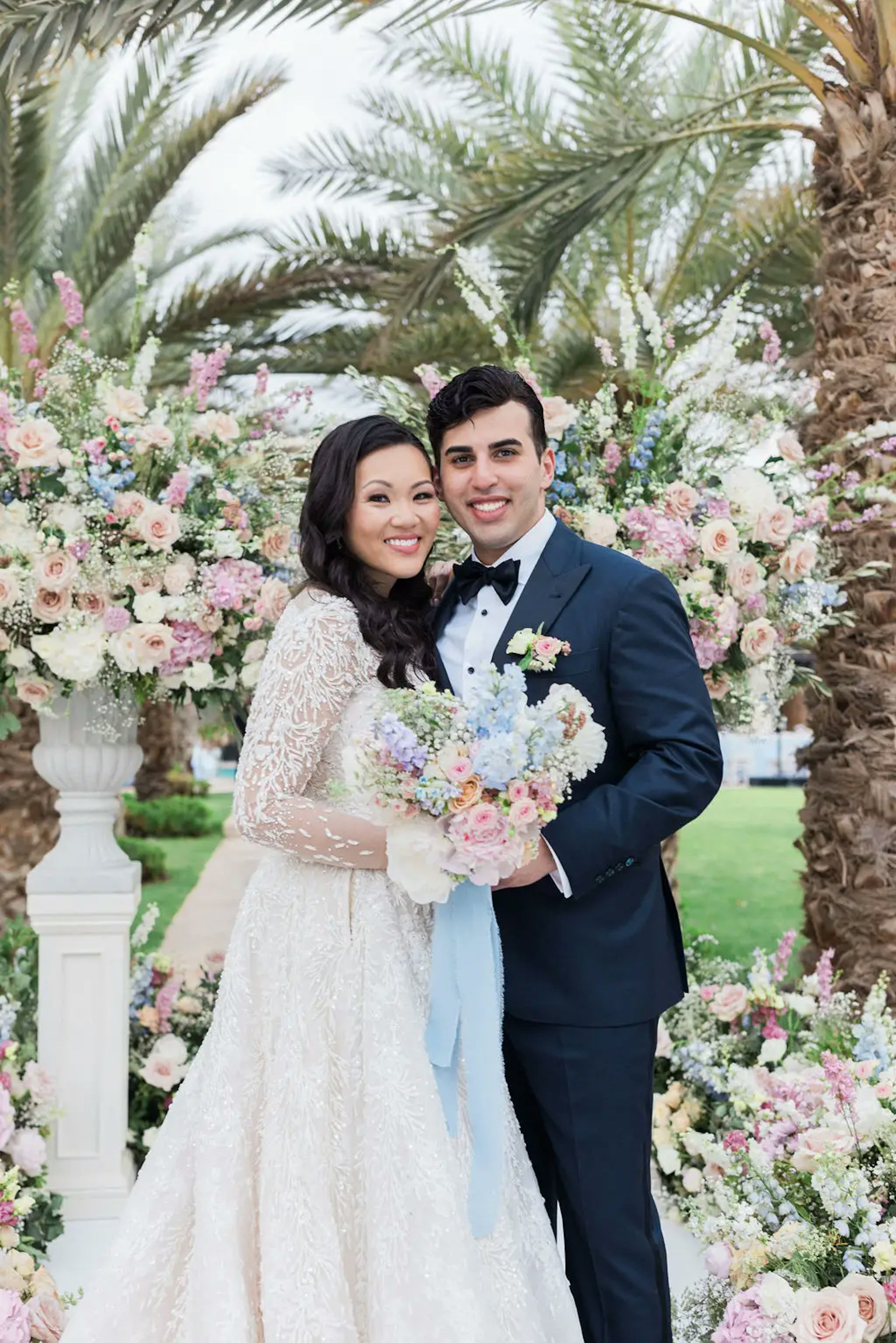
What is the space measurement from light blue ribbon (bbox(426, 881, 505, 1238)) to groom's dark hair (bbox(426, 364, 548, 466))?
1.10 meters

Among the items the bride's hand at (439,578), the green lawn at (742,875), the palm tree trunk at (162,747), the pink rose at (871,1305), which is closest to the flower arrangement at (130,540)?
the bride's hand at (439,578)

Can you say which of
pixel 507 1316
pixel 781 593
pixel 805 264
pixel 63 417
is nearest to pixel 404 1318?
pixel 507 1316

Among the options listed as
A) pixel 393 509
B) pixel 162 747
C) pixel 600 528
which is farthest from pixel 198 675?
pixel 162 747

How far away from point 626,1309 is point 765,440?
290cm

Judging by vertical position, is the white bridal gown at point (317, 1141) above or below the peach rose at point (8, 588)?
below

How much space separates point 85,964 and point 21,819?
3395mm

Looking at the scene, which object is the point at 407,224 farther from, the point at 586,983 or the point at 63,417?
the point at 586,983

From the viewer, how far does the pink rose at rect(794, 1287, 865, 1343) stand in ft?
8.51

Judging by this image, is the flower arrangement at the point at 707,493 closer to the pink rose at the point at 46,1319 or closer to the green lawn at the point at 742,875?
the green lawn at the point at 742,875

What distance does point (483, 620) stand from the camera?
2.86 metres

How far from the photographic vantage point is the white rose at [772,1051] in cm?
400

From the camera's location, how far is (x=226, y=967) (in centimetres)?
282

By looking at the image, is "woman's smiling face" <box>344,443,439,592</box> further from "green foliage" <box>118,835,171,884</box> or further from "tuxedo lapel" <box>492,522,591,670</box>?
"green foliage" <box>118,835,171,884</box>

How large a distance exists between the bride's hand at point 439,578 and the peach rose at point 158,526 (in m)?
0.88
